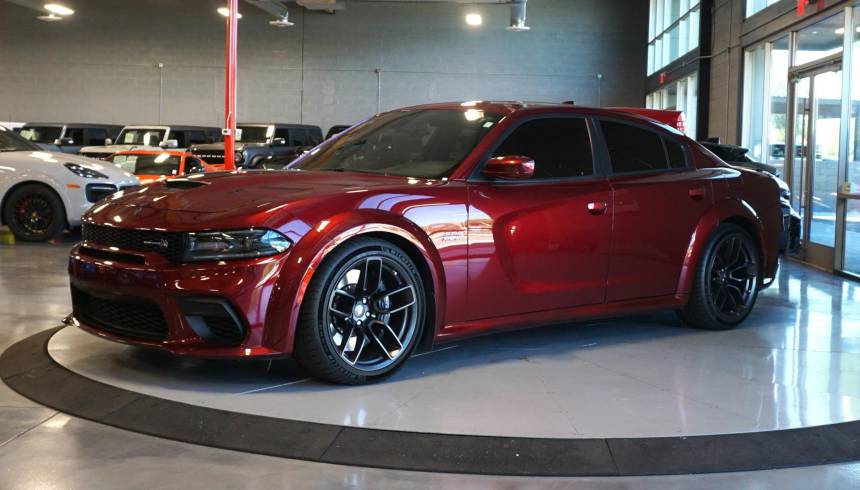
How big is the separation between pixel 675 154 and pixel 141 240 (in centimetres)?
313

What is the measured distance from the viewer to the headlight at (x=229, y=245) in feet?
12.1

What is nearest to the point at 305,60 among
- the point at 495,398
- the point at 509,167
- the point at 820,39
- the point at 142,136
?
the point at 142,136

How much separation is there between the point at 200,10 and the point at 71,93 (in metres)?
4.33

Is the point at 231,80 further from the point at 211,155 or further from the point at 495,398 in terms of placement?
the point at 495,398

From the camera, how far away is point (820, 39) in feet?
34.3

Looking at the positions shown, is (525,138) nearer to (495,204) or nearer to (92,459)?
(495,204)

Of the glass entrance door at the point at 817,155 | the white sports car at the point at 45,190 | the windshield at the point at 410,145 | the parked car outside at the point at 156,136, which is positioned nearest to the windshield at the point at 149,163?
the white sports car at the point at 45,190

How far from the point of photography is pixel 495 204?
4.35m

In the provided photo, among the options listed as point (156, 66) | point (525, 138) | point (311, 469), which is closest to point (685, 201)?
point (525, 138)

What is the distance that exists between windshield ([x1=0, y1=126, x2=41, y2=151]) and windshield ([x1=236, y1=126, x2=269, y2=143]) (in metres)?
9.18

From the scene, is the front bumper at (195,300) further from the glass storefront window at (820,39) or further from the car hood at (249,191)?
the glass storefront window at (820,39)

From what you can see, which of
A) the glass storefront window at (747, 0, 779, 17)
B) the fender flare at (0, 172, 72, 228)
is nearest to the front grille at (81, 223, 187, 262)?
the fender flare at (0, 172, 72, 228)

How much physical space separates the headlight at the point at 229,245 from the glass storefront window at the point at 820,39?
26.2ft

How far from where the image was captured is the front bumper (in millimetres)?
3643
